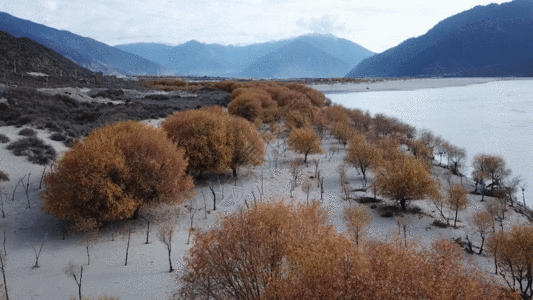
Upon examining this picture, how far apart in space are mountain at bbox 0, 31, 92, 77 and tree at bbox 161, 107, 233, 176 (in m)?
74.7

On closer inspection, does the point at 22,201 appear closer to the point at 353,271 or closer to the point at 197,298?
the point at 197,298

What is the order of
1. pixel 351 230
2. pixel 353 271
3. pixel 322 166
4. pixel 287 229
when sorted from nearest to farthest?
1. pixel 353 271
2. pixel 287 229
3. pixel 351 230
4. pixel 322 166

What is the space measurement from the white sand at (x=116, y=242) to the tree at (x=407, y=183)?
1.98 metres

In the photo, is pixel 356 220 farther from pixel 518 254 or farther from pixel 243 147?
pixel 243 147

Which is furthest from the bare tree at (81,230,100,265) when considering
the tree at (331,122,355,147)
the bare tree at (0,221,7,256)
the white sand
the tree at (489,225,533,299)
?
the tree at (331,122,355,147)

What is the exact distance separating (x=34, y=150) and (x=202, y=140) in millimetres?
15633

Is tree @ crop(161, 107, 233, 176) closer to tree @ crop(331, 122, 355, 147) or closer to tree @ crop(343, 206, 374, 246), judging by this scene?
tree @ crop(343, 206, 374, 246)

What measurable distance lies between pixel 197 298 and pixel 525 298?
16164 millimetres

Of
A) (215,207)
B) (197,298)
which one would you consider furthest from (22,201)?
(197,298)

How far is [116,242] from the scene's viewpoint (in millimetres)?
18234

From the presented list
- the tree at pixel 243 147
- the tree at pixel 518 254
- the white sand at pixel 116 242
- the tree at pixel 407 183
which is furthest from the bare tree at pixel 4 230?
the tree at pixel 407 183

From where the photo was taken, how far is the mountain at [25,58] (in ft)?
273

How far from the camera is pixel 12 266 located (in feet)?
50.3

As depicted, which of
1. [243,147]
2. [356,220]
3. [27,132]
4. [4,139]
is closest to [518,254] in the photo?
[356,220]
